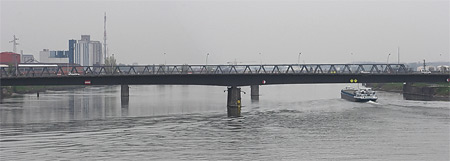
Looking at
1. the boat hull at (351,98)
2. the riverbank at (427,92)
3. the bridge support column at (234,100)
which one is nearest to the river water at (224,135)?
the bridge support column at (234,100)

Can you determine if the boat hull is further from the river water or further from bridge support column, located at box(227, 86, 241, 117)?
bridge support column, located at box(227, 86, 241, 117)

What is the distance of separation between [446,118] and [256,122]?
3094cm

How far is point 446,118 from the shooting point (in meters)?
91.4

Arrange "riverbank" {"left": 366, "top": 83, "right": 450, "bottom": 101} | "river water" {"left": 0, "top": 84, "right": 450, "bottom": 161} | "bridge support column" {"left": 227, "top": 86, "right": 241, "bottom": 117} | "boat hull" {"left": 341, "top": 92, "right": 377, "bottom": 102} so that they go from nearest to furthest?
1. "river water" {"left": 0, "top": 84, "right": 450, "bottom": 161}
2. "bridge support column" {"left": 227, "top": 86, "right": 241, "bottom": 117}
3. "boat hull" {"left": 341, "top": 92, "right": 377, "bottom": 102}
4. "riverbank" {"left": 366, "top": 83, "right": 450, "bottom": 101}

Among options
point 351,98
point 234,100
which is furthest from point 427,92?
point 234,100

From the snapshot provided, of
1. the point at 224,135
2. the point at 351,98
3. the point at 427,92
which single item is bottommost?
the point at 224,135

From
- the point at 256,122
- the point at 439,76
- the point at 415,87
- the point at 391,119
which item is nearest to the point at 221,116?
the point at 256,122

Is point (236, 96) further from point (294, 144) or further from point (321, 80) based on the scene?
point (294, 144)

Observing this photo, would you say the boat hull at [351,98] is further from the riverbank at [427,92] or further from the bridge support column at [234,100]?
the bridge support column at [234,100]

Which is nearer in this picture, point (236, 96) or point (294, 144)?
point (294, 144)

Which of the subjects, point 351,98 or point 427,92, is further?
point 427,92

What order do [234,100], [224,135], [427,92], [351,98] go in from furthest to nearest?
[427,92], [351,98], [234,100], [224,135]

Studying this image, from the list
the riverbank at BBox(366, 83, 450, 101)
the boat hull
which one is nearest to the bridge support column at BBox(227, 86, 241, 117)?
the boat hull

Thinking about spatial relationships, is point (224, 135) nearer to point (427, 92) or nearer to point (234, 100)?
point (234, 100)
